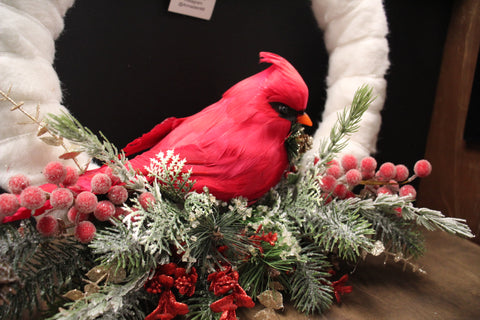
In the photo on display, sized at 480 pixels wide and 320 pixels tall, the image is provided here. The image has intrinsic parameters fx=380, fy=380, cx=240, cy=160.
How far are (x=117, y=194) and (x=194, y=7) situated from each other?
15.6 inches

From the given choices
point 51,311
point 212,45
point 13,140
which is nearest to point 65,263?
point 51,311

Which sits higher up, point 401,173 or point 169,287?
point 401,173

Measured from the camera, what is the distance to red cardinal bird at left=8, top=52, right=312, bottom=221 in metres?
0.50

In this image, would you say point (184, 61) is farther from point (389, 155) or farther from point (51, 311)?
point (389, 155)

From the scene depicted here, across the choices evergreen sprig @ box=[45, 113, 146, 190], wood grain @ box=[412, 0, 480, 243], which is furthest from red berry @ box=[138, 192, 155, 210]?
wood grain @ box=[412, 0, 480, 243]

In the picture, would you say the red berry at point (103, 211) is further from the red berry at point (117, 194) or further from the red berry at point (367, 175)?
the red berry at point (367, 175)

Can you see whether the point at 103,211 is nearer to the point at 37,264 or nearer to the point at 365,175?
the point at 37,264

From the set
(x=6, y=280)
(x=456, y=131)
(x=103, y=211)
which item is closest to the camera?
(x=6, y=280)

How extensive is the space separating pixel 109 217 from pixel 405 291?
47 cm

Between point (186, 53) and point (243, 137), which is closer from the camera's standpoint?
point (243, 137)

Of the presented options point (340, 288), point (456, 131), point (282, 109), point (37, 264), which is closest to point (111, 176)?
point (37, 264)

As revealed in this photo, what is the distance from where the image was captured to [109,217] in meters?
0.43

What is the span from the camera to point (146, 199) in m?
0.44

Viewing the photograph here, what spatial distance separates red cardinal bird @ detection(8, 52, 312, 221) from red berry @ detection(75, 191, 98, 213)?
57 millimetres
